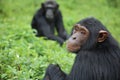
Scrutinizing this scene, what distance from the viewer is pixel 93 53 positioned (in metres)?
5.52

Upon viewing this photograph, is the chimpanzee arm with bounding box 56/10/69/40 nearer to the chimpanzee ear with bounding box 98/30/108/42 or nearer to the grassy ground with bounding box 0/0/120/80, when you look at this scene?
the grassy ground with bounding box 0/0/120/80

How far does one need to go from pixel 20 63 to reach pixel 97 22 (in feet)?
5.36

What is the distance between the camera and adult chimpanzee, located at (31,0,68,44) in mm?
12844

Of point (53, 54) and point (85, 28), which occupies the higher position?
point (85, 28)

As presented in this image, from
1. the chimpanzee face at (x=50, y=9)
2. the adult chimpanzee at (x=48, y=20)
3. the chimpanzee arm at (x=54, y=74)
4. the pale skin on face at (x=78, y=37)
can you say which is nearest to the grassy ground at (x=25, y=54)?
the chimpanzee arm at (x=54, y=74)

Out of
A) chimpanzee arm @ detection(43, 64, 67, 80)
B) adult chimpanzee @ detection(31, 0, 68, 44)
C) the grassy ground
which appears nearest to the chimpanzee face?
adult chimpanzee @ detection(31, 0, 68, 44)

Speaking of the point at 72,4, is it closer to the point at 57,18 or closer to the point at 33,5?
the point at 33,5

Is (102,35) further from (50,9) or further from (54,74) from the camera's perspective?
(50,9)

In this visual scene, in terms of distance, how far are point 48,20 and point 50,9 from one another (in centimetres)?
36

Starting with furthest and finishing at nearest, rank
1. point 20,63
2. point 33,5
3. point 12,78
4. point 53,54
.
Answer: point 33,5 → point 53,54 → point 20,63 → point 12,78

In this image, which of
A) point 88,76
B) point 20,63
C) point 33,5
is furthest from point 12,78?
point 33,5

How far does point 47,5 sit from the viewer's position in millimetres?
13070

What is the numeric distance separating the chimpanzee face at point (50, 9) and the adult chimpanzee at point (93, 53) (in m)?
7.12

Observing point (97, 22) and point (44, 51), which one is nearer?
point (97, 22)
